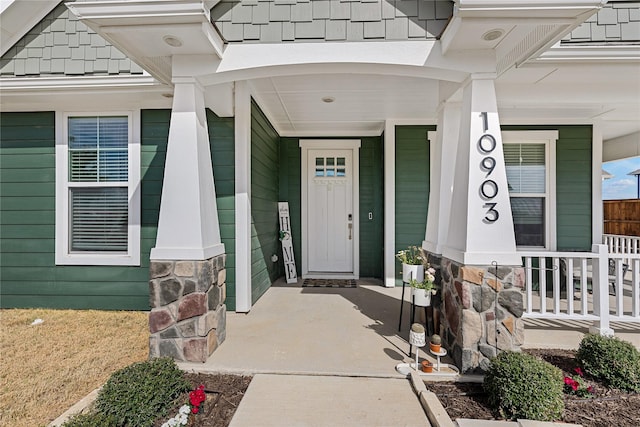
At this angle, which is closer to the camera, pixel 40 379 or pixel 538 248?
pixel 40 379

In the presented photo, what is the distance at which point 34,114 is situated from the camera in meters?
3.92

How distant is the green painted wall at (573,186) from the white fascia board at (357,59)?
123 inches

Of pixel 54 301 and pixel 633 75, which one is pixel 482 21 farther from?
pixel 54 301

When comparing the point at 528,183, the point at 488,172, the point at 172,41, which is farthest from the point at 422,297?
the point at 528,183

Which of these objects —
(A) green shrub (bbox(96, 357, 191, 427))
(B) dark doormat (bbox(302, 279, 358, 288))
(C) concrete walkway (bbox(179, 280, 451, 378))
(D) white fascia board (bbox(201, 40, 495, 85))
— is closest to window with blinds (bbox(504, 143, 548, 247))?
(C) concrete walkway (bbox(179, 280, 451, 378))

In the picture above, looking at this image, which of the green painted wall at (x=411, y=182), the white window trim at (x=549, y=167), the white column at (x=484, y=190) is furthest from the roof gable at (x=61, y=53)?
the white window trim at (x=549, y=167)

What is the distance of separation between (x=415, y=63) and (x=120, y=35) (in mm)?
2216

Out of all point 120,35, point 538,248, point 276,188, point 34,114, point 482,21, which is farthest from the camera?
point 276,188

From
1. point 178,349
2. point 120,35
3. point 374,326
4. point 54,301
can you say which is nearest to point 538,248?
point 374,326

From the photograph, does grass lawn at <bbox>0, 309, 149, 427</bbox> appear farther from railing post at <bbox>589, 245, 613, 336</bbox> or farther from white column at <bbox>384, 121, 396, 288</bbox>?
railing post at <bbox>589, 245, 613, 336</bbox>

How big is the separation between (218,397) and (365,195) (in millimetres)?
4134

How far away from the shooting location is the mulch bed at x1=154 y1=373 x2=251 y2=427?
6.13 feet

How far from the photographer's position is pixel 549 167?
15.8 feet

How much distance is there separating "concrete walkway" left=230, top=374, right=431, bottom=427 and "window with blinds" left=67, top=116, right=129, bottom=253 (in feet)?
9.49
